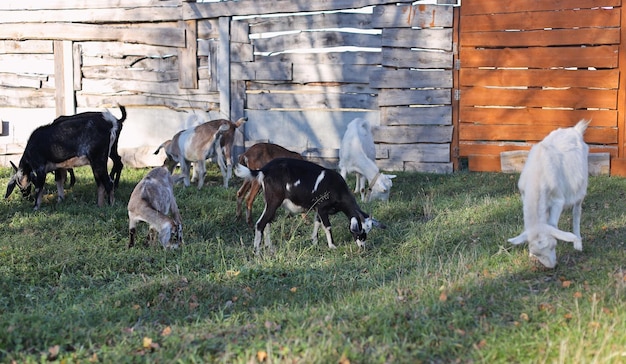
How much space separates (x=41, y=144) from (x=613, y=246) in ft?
23.5

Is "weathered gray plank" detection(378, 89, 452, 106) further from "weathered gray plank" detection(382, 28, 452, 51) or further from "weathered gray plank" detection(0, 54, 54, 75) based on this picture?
"weathered gray plank" detection(0, 54, 54, 75)

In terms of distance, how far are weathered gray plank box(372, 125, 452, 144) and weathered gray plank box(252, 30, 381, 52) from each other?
1386mm

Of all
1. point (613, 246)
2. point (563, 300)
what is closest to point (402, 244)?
point (613, 246)

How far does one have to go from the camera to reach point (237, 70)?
14.1 m

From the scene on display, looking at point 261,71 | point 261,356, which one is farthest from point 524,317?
point 261,71

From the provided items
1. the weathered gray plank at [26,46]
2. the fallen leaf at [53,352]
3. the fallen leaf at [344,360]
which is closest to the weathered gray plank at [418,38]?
the weathered gray plank at [26,46]

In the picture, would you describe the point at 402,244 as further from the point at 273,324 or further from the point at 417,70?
the point at 417,70

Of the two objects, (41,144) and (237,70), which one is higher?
(237,70)

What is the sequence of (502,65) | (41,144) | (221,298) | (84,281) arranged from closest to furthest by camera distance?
(221,298) < (84,281) < (41,144) < (502,65)

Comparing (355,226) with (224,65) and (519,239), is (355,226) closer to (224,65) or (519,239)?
(519,239)

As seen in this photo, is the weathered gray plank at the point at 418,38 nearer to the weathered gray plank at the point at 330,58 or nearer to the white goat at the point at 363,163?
the weathered gray plank at the point at 330,58

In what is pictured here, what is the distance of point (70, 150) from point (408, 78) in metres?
5.46

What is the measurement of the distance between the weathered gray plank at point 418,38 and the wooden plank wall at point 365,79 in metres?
0.02

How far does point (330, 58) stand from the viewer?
1353 cm
